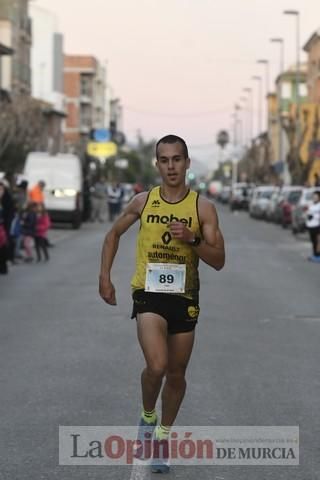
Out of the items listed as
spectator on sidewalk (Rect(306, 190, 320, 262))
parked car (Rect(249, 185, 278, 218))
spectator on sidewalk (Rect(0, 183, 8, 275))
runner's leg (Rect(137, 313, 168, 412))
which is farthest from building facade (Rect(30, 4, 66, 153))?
runner's leg (Rect(137, 313, 168, 412))

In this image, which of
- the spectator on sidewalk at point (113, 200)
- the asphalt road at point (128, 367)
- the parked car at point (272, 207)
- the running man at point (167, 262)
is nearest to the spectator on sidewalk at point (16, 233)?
the asphalt road at point (128, 367)

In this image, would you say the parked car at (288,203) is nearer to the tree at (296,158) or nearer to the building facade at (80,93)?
the tree at (296,158)

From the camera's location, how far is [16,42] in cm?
8856

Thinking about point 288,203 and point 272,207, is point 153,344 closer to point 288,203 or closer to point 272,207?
point 288,203

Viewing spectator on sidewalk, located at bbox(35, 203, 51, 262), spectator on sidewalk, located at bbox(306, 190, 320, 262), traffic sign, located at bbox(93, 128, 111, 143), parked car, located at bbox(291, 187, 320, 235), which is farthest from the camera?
traffic sign, located at bbox(93, 128, 111, 143)

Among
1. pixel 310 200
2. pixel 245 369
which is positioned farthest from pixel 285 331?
pixel 310 200

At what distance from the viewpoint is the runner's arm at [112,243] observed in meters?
7.28

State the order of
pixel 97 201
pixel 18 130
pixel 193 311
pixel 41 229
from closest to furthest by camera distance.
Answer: pixel 193 311
pixel 41 229
pixel 97 201
pixel 18 130

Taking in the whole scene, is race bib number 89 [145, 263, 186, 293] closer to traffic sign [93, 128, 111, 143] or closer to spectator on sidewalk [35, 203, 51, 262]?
spectator on sidewalk [35, 203, 51, 262]

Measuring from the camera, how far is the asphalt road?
777 cm

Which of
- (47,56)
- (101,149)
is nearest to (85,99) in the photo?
(47,56)

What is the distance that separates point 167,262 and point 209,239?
10.1 inches

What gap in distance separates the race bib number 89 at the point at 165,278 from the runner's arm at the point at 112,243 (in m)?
0.25

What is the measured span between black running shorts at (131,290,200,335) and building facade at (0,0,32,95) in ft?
242
